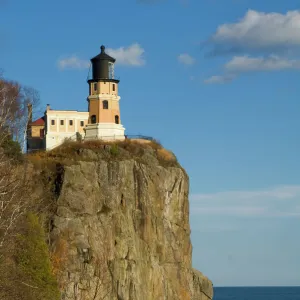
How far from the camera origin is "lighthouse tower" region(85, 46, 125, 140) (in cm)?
9706

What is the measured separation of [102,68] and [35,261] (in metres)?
37.4

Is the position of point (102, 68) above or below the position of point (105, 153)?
above

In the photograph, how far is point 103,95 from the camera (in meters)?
97.5

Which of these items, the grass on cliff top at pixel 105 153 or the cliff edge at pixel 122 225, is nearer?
the cliff edge at pixel 122 225

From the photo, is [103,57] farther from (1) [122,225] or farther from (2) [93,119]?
(1) [122,225]

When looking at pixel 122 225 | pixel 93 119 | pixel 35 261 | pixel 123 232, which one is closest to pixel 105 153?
pixel 122 225

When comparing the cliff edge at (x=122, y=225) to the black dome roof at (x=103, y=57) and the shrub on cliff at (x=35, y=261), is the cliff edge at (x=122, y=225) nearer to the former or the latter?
the shrub on cliff at (x=35, y=261)

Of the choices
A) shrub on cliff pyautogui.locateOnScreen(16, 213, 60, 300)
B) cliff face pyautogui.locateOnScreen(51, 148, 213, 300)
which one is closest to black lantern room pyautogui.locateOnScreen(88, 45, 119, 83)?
cliff face pyautogui.locateOnScreen(51, 148, 213, 300)

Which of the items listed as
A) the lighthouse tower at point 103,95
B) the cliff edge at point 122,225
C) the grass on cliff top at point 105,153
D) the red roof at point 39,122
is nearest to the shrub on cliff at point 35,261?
the cliff edge at point 122,225

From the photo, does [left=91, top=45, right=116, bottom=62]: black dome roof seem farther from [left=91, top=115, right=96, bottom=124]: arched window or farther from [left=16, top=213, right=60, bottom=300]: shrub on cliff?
[left=16, top=213, right=60, bottom=300]: shrub on cliff

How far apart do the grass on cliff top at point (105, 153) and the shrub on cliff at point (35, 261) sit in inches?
539

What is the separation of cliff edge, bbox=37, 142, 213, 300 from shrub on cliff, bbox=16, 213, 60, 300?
5129 mm

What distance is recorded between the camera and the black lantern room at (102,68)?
97500 millimetres

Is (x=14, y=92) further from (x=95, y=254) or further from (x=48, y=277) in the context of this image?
(x=48, y=277)
